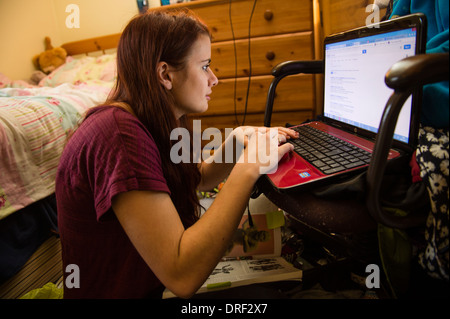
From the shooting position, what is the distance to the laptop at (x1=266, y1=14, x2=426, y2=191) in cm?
46

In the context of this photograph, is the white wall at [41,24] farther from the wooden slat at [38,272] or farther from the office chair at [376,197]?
the office chair at [376,197]

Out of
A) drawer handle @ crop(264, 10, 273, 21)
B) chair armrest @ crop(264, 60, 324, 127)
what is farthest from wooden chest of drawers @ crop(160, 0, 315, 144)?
chair armrest @ crop(264, 60, 324, 127)

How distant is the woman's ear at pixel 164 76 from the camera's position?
24.9 inches

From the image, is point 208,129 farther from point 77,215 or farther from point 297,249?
point 77,215

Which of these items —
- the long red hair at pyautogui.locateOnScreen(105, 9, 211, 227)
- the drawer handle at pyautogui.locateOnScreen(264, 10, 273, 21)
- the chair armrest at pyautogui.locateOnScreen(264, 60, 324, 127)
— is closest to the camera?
the long red hair at pyautogui.locateOnScreen(105, 9, 211, 227)

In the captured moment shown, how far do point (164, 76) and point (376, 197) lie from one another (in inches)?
19.4

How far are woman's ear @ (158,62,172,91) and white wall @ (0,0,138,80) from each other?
1.98 metres

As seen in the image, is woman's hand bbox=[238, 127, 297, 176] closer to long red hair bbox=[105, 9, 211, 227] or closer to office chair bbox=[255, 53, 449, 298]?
office chair bbox=[255, 53, 449, 298]

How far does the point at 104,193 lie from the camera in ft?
1.65

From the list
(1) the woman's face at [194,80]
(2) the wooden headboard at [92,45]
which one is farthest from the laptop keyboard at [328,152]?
(2) the wooden headboard at [92,45]

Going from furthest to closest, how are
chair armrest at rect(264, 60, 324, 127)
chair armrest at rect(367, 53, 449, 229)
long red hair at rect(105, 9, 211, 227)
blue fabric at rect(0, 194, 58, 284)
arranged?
1. blue fabric at rect(0, 194, 58, 284)
2. chair armrest at rect(264, 60, 324, 127)
3. long red hair at rect(105, 9, 211, 227)
4. chair armrest at rect(367, 53, 449, 229)

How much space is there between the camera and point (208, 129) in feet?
6.23
